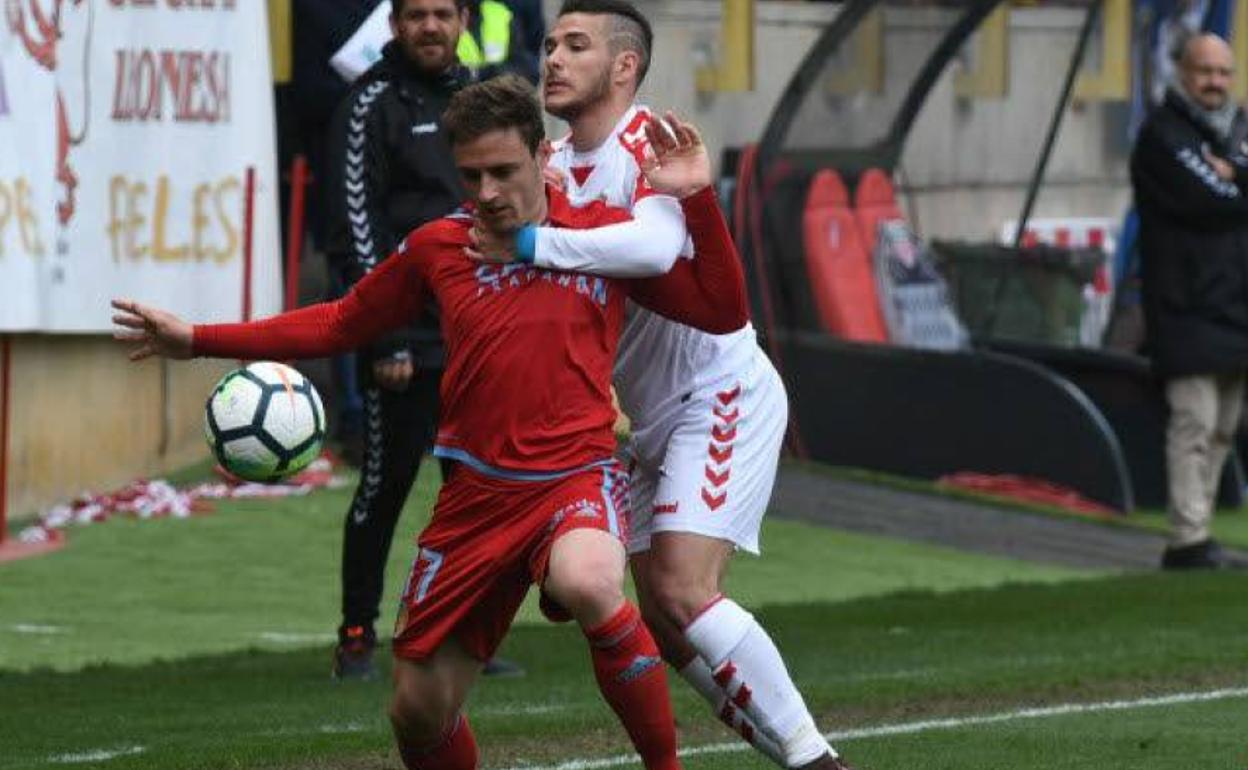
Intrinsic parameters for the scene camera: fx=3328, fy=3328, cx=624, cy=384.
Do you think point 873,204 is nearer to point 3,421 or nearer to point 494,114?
point 3,421

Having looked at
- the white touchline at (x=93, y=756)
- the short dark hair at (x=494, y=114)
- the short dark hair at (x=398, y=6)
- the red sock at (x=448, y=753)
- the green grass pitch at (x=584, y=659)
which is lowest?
the green grass pitch at (x=584, y=659)

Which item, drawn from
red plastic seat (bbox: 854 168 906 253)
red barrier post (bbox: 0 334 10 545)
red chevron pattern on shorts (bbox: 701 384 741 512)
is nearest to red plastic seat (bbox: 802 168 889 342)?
red plastic seat (bbox: 854 168 906 253)

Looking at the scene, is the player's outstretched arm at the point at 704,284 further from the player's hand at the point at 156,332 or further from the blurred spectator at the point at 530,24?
the blurred spectator at the point at 530,24

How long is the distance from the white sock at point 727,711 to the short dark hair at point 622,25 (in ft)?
4.75

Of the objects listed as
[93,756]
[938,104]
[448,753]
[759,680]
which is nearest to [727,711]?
[759,680]

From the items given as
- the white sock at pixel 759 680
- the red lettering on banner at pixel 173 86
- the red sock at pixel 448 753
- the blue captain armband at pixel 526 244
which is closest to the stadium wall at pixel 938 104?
the red lettering on banner at pixel 173 86

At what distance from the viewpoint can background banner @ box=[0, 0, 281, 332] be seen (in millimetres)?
14406

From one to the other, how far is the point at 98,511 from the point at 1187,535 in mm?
4946

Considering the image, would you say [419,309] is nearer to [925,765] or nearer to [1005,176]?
[925,765]

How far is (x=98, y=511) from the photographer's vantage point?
1529 centimetres

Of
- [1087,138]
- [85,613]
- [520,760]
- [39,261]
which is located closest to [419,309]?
[520,760]

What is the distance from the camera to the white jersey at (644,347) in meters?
8.05

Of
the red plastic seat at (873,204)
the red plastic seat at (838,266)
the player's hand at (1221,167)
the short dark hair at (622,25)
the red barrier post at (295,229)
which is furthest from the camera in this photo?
the red plastic seat at (873,204)

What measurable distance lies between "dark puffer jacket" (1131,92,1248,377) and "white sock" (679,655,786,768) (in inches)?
277
